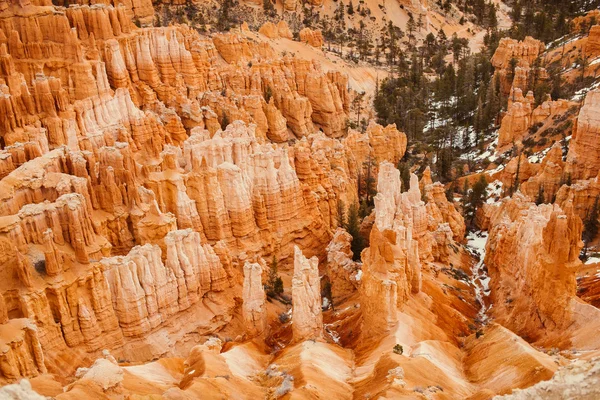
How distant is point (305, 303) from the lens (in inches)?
1011

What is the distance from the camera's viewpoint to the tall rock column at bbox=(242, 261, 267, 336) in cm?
2752

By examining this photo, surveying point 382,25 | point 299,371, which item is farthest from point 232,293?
point 382,25

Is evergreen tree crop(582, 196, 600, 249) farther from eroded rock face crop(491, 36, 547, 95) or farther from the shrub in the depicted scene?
eroded rock face crop(491, 36, 547, 95)

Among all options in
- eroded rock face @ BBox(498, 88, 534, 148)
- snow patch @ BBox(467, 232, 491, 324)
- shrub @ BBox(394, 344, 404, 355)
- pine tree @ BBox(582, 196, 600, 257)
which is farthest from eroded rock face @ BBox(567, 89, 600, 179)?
shrub @ BBox(394, 344, 404, 355)

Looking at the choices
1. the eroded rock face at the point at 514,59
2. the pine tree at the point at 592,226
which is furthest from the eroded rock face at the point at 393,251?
the eroded rock face at the point at 514,59

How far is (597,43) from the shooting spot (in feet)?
231

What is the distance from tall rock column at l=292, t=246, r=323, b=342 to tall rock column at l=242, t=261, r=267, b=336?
2.06m

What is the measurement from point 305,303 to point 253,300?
3.11 m

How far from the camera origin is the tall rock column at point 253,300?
1083 inches

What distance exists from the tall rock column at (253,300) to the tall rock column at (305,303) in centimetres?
206

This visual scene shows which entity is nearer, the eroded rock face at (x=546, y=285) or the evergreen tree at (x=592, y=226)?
the eroded rock face at (x=546, y=285)

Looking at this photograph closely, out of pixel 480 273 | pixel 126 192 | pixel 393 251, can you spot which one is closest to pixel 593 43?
pixel 480 273

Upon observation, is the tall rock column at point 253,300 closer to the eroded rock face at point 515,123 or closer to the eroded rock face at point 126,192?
the eroded rock face at point 126,192

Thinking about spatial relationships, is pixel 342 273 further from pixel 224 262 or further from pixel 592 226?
pixel 592 226
